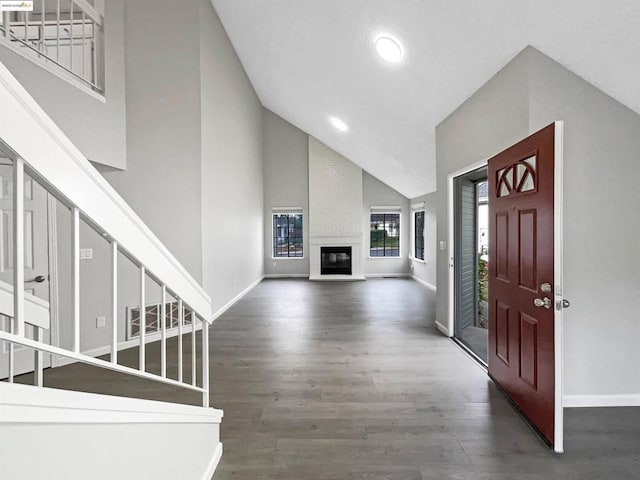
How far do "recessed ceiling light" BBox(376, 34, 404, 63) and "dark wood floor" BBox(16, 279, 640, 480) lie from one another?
3.03m

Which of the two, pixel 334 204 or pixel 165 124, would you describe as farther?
pixel 334 204

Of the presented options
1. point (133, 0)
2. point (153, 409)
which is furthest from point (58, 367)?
point (133, 0)

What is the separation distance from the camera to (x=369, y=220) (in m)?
9.90

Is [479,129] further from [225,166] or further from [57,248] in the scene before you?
[57,248]

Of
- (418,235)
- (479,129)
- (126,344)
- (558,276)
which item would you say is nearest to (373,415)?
(558,276)

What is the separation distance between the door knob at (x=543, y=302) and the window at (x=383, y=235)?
7.74 m

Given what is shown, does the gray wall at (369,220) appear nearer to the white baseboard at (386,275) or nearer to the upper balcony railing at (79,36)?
the white baseboard at (386,275)

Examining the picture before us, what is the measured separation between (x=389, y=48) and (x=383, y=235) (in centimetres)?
693

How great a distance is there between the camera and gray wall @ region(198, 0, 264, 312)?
4824 millimetres

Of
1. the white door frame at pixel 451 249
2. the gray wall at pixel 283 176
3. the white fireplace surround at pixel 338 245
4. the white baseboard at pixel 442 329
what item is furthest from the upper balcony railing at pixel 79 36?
the white fireplace surround at pixel 338 245

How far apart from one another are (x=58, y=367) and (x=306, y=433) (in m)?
2.69

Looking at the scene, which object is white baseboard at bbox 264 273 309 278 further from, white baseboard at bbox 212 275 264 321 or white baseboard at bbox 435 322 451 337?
white baseboard at bbox 435 322 451 337

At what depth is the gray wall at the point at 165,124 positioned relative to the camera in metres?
4.30

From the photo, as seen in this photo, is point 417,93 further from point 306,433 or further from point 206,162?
point 306,433
